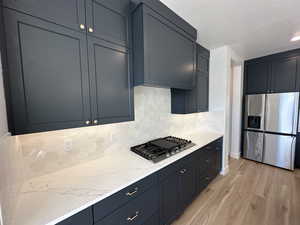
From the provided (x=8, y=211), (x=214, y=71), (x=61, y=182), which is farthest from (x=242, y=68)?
(x=8, y=211)

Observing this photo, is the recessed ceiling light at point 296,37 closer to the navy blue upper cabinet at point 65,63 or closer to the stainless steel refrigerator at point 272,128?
the stainless steel refrigerator at point 272,128

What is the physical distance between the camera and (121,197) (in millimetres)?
1018

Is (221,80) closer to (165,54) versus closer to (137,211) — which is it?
(165,54)

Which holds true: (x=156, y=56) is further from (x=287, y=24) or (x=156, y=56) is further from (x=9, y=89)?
(x=287, y=24)

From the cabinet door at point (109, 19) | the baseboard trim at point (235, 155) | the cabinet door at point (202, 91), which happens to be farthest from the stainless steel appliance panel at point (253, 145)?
the cabinet door at point (109, 19)

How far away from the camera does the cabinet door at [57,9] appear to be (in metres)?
0.79

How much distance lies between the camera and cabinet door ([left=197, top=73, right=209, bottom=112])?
7.90 feet

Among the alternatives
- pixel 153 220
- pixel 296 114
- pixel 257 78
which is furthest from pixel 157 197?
pixel 257 78

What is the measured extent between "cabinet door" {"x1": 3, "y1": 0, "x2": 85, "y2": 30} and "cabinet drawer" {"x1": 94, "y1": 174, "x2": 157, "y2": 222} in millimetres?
1292

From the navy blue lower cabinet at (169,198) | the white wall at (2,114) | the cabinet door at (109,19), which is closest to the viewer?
the white wall at (2,114)

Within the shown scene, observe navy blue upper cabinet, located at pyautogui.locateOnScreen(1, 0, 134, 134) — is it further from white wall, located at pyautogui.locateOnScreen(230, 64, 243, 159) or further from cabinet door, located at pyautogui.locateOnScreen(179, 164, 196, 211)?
white wall, located at pyautogui.locateOnScreen(230, 64, 243, 159)

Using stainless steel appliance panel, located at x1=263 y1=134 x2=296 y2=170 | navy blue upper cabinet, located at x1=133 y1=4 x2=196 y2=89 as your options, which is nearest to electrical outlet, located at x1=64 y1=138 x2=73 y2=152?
navy blue upper cabinet, located at x1=133 y1=4 x2=196 y2=89

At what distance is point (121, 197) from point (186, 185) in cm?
103

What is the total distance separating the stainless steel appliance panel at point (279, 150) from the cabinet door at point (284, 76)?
1032 millimetres
